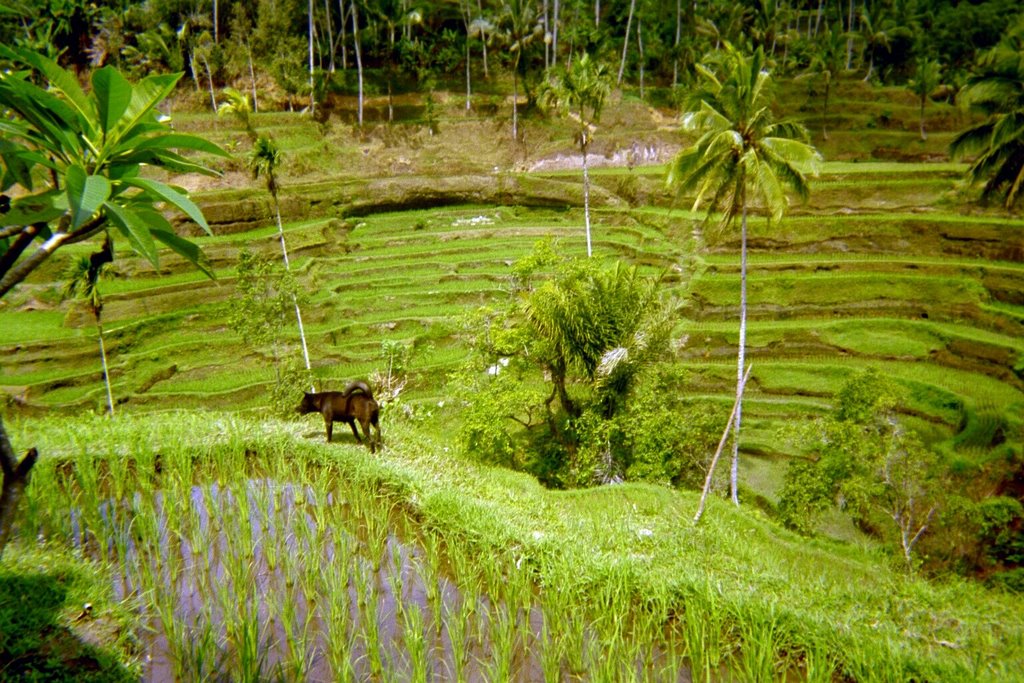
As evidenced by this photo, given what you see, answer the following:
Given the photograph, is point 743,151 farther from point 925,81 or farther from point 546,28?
point 546,28

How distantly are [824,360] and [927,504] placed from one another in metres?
8.63

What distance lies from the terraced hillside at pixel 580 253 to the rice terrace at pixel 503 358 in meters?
0.16

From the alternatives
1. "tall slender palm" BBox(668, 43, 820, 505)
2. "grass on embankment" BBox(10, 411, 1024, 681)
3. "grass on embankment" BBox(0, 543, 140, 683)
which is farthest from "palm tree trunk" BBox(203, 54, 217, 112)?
"grass on embankment" BBox(0, 543, 140, 683)

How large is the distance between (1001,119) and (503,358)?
14296 mm

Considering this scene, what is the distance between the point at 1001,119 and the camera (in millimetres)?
15883

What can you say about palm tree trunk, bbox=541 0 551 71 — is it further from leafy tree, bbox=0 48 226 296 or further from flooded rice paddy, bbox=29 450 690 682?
leafy tree, bbox=0 48 226 296

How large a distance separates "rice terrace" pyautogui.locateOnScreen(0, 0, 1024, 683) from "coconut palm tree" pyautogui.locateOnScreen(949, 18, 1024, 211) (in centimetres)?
12

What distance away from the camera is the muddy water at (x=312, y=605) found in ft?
13.7

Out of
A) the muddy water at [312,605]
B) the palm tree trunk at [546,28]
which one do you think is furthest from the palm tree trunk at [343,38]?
the muddy water at [312,605]

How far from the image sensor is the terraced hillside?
19.7 m

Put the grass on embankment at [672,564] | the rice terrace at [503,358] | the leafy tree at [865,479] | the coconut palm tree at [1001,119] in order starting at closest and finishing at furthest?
the rice terrace at [503,358] → the grass on embankment at [672,564] → the leafy tree at [865,479] → the coconut palm tree at [1001,119]

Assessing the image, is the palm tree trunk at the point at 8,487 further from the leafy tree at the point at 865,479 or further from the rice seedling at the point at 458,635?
the leafy tree at the point at 865,479

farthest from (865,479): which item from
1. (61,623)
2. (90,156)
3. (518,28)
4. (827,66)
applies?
(827,66)

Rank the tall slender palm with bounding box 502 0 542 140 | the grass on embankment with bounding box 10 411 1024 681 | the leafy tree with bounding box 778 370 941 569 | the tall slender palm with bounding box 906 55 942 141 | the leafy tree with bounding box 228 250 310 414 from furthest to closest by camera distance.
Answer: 1. the tall slender palm with bounding box 502 0 542 140
2. the tall slender palm with bounding box 906 55 942 141
3. the leafy tree with bounding box 228 250 310 414
4. the leafy tree with bounding box 778 370 941 569
5. the grass on embankment with bounding box 10 411 1024 681
